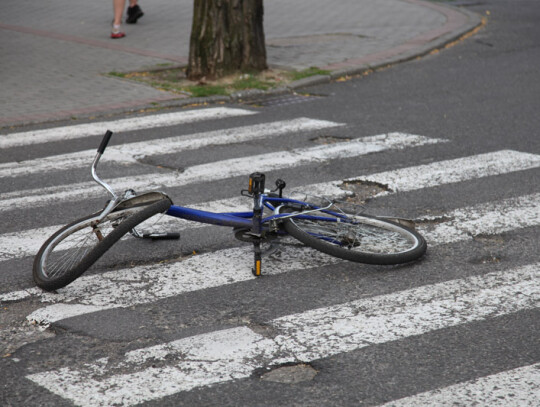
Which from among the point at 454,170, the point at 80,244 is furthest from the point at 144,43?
the point at 80,244

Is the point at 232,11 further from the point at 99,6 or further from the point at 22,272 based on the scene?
the point at 99,6

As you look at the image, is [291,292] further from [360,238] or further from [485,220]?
[485,220]

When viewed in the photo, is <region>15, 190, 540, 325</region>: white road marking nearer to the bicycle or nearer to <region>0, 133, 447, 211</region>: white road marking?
the bicycle

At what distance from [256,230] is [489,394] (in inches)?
81.2

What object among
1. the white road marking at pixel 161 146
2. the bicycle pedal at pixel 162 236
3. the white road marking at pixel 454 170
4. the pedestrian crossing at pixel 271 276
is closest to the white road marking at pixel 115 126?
the white road marking at pixel 161 146

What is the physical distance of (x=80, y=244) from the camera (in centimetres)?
545

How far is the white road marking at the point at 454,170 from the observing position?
7.14 m

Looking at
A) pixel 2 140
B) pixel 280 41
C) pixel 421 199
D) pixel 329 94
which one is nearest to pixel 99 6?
pixel 280 41

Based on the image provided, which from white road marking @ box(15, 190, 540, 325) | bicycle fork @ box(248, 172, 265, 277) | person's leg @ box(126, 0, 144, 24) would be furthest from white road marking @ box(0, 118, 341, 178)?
person's leg @ box(126, 0, 144, 24)

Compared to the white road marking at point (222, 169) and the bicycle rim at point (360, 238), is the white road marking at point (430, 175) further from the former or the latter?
the bicycle rim at point (360, 238)

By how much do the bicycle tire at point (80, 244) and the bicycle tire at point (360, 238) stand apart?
95 centimetres

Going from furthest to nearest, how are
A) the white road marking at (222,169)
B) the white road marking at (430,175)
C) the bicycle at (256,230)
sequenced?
1. the white road marking at (222,169)
2. the white road marking at (430,175)
3. the bicycle at (256,230)

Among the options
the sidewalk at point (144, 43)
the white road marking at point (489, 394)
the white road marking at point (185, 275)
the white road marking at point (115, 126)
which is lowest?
the white road marking at point (185, 275)

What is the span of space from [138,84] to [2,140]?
121 inches
